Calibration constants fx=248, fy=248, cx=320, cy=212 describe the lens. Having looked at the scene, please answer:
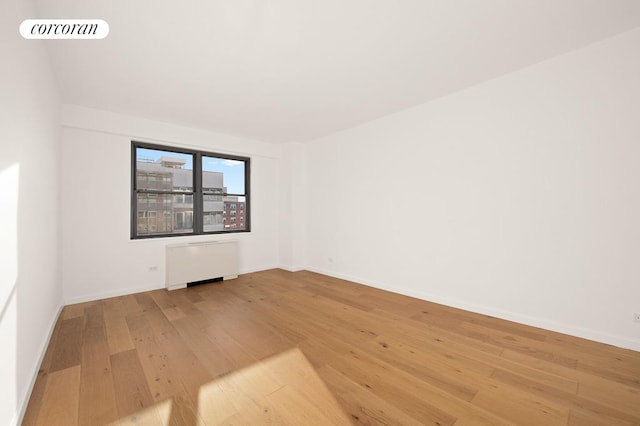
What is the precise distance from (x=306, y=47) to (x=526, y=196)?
9.24ft

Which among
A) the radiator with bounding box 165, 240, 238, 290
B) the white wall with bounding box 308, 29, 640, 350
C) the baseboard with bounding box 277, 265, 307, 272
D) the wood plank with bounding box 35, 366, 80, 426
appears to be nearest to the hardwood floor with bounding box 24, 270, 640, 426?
the wood plank with bounding box 35, 366, 80, 426

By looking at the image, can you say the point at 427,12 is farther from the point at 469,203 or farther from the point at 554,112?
the point at 469,203

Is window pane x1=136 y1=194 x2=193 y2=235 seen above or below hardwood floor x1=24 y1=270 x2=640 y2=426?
above

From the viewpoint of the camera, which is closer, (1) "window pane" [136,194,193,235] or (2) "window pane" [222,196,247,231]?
(1) "window pane" [136,194,193,235]

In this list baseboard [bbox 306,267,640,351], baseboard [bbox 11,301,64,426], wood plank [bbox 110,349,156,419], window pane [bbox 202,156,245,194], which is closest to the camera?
baseboard [bbox 11,301,64,426]

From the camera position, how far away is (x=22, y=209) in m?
1.70

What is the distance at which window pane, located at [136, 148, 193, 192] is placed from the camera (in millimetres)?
4138

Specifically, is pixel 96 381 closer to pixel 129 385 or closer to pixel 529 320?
pixel 129 385

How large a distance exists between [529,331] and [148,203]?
5.53 metres

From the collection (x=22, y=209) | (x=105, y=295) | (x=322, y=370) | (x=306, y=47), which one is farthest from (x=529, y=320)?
(x=105, y=295)

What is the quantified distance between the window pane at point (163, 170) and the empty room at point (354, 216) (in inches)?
1.4

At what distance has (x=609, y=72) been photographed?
7.62ft

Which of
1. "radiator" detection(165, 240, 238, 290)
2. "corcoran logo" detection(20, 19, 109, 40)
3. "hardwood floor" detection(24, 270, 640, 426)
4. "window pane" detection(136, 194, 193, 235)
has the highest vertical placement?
"corcoran logo" detection(20, 19, 109, 40)

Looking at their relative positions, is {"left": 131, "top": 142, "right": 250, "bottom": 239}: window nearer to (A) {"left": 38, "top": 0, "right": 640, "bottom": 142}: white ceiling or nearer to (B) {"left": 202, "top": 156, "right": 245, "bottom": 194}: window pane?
(B) {"left": 202, "top": 156, "right": 245, "bottom": 194}: window pane
